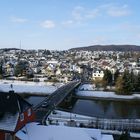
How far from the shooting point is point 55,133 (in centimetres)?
1570

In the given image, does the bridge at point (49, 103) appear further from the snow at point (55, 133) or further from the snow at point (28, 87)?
the snow at point (55, 133)

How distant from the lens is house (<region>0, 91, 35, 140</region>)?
15.3 m

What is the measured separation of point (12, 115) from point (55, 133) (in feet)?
6.69

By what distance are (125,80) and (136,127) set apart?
66.5 ft

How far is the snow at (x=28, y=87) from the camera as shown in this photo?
44.3 metres

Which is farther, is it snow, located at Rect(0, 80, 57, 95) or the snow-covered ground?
snow, located at Rect(0, 80, 57, 95)

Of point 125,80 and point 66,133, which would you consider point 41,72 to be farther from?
point 66,133

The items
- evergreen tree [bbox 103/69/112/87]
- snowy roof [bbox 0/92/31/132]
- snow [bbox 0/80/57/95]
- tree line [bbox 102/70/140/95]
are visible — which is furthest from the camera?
evergreen tree [bbox 103/69/112/87]

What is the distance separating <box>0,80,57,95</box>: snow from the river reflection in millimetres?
6825

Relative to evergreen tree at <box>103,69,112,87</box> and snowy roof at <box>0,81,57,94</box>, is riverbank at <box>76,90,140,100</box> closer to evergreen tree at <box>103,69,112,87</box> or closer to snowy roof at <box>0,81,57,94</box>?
evergreen tree at <box>103,69,112,87</box>

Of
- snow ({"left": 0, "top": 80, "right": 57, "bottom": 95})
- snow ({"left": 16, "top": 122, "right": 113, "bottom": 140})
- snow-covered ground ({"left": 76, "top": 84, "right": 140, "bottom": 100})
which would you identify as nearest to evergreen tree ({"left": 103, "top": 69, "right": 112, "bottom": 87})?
→ snow-covered ground ({"left": 76, "top": 84, "right": 140, "bottom": 100})

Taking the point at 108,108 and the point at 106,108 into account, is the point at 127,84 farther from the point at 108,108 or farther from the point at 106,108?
the point at 106,108

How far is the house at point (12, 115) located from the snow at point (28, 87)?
2624 centimetres

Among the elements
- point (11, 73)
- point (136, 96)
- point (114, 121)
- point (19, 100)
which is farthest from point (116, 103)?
point (11, 73)
